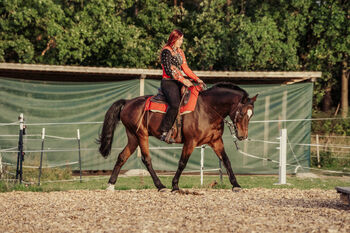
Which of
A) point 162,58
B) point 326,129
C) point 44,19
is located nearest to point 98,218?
point 162,58

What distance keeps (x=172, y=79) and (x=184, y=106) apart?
525 millimetres

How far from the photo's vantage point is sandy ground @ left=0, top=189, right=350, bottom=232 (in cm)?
602

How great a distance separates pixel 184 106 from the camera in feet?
31.7

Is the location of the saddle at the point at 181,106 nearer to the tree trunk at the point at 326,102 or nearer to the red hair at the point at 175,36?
the red hair at the point at 175,36

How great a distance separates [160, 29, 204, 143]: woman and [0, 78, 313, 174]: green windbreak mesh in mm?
4682

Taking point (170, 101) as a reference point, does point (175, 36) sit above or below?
above

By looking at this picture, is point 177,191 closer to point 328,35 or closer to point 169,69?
point 169,69

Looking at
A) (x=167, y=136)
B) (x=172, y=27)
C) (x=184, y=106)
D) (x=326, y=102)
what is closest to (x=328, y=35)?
(x=326, y=102)

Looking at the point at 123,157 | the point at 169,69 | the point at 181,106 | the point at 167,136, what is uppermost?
the point at 169,69

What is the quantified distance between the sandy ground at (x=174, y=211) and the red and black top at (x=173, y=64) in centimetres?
204

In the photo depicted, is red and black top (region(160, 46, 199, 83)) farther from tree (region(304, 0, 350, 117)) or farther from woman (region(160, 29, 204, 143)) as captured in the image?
tree (region(304, 0, 350, 117))

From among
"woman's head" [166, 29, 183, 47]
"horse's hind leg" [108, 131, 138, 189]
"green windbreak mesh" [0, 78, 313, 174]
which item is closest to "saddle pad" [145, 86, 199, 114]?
"horse's hind leg" [108, 131, 138, 189]

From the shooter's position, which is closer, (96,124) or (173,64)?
(173,64)

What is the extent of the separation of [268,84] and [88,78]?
17.9ft
